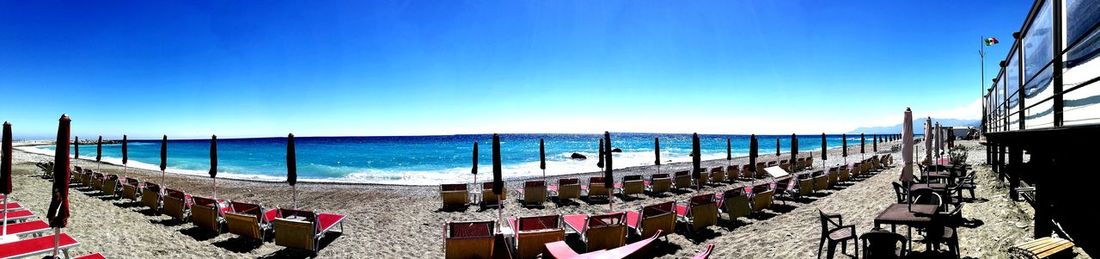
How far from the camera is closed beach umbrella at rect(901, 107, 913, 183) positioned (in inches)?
271

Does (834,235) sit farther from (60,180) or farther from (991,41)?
(991,41)

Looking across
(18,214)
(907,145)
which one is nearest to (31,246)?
(18,214)

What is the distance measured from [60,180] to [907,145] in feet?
36.2

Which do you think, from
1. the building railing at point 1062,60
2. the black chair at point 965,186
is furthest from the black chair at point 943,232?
the black chair at point 965,186

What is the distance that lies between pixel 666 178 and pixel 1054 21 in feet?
31.4

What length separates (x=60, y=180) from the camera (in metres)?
4.55

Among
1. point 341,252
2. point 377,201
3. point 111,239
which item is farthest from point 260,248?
point 377,201

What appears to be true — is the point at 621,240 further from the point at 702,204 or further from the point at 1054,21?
the point at 1054,21

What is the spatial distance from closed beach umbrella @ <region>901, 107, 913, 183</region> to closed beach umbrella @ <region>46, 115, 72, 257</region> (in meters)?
10.7

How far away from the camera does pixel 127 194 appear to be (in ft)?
39.3

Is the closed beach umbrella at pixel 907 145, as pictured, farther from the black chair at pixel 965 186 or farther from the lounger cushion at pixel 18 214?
the lounger cushion at pixel 18 214

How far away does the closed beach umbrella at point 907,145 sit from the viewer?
22.6ft

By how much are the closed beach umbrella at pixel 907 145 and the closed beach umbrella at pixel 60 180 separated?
35.0 ft

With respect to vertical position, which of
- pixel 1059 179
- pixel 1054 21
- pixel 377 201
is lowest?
pixel 377 201
